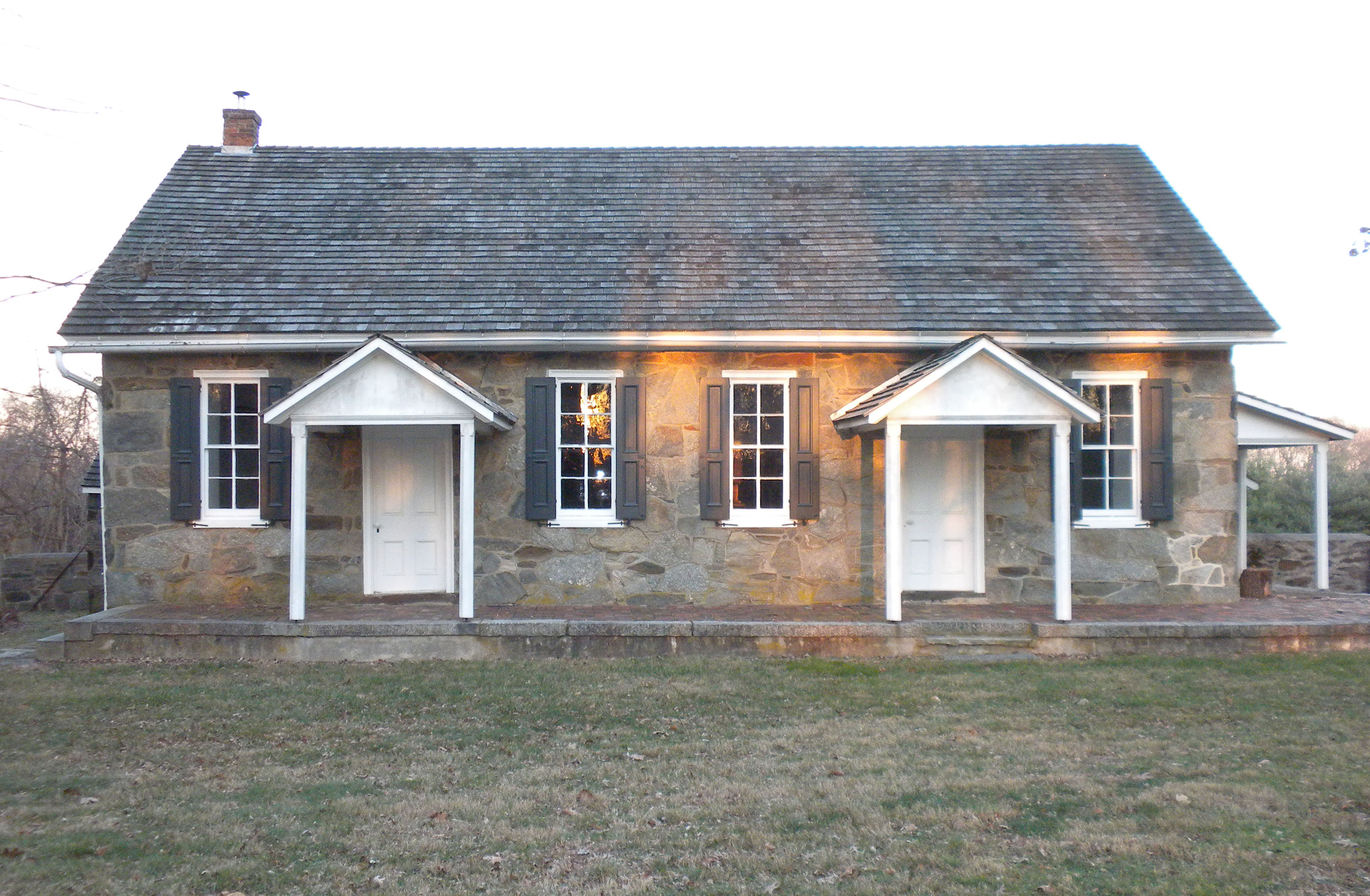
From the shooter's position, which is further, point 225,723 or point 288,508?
point 288,508

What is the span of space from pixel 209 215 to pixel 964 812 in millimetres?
11367

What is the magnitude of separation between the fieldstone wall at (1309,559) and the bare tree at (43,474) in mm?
19730

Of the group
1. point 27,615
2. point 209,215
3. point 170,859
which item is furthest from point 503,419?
point 27,615

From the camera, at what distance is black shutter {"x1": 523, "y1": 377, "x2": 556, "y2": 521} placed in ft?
34.8

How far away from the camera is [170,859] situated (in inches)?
180

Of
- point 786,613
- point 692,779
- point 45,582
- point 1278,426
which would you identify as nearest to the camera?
point 692,779

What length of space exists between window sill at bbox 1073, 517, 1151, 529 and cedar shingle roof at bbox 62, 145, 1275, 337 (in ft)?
6.85

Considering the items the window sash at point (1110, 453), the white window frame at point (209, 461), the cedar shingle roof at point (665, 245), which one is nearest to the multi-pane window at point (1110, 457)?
the window sash at point (1110, 453)

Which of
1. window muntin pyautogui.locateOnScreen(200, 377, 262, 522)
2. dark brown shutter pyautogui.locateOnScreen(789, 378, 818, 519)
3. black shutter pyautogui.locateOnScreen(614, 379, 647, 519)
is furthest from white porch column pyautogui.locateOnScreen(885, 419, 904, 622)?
window muntin pyautogui.locateOnScreen(200, 377, 262, 522)

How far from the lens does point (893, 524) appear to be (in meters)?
9.49

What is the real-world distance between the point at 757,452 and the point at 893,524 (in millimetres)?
1953

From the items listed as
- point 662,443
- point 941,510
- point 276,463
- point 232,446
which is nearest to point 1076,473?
point 941,510

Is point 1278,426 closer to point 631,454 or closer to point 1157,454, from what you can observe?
point 1157,454

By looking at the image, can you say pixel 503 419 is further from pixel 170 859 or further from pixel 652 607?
pixel 170 859
